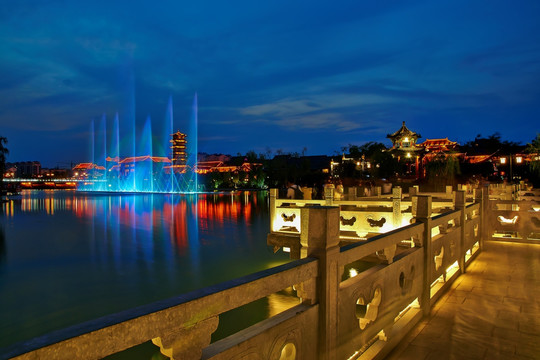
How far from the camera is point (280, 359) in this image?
7.16 feet

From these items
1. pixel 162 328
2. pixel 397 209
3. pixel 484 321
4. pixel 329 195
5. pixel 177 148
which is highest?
pixel 177 148

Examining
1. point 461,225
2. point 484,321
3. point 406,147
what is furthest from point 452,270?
point 406,147

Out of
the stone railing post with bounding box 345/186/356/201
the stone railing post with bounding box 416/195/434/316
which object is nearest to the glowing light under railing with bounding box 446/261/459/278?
the stone railing post with bounding box 416/195/434/316

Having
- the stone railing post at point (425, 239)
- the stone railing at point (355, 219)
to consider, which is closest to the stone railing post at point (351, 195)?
the stone railing at point (355, 219)

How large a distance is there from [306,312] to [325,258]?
35cm

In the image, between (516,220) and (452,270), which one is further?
(516,220)

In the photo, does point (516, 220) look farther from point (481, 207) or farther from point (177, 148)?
point (177, 148)

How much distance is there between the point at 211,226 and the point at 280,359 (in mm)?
20683

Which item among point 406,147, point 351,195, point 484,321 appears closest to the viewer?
point 484,321

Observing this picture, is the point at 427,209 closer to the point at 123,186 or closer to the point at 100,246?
the point at 100,246

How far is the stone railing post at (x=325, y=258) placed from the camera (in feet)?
7.79

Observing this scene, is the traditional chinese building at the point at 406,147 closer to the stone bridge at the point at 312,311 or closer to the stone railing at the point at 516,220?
the stone railing at the point at 516,220

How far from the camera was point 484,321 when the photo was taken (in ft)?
13.8

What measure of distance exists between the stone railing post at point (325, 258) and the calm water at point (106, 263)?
7803 millimetres
